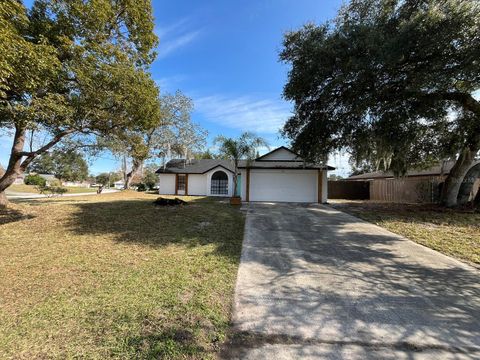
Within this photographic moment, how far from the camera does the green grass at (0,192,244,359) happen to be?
265cm

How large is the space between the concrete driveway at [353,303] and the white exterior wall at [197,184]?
1765 cm

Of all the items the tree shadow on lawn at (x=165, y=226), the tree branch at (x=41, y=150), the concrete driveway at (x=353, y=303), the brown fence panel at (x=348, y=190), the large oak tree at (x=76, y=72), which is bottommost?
the concrete driveway at (x=353, y=303)

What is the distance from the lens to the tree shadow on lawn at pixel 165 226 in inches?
261

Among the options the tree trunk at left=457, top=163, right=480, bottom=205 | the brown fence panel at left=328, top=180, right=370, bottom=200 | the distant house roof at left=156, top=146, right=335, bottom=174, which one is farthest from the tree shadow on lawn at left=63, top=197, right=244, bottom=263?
the brown fence panel at left=328, top=180, right=370, bottom=200

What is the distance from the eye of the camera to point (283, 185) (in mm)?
16906

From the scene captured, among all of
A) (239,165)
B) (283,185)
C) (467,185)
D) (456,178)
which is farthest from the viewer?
(239,165)

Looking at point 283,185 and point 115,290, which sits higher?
point 283,185

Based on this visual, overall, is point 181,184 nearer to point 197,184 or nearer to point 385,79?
point 197,184

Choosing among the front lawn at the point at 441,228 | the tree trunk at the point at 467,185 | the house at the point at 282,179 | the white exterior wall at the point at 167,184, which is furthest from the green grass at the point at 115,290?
the white exterior wall at the point at 167,184

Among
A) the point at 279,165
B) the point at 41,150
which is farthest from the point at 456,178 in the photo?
the point at 41,150

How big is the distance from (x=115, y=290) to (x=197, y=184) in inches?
798

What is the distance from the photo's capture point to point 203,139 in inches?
1101

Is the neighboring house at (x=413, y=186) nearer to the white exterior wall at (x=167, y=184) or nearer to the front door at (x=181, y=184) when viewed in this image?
the front door at (x=181, y=184)

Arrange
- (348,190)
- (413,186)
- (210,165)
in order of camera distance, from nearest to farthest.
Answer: (413,186), (348,190), (210,165)
